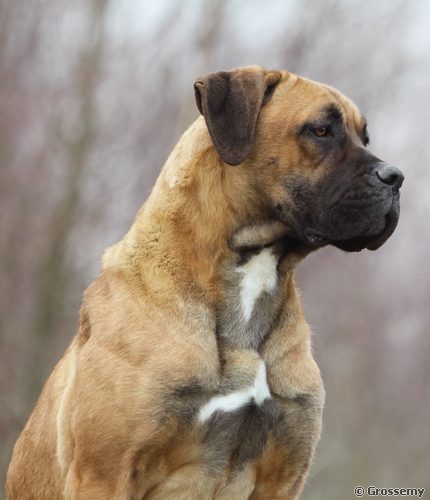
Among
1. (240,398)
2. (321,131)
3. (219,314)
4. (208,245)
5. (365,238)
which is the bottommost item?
(240,398)

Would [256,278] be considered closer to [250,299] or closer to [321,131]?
[250,299]

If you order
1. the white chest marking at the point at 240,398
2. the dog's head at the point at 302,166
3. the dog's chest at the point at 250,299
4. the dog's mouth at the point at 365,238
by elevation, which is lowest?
the white chest marking at the point at 240,398

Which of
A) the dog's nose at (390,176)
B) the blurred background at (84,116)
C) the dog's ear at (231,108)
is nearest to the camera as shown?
Result: the dog's ear at (231,108)

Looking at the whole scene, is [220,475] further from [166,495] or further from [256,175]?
[256,175]

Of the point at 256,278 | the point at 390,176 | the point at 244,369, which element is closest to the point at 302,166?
the point at 390,176

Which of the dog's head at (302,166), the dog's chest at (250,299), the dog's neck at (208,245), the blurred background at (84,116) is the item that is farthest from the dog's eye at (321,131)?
the blurred background at (84,116)

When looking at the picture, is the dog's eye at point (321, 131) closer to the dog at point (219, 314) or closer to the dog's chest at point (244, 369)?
the dog at point (219, 314)

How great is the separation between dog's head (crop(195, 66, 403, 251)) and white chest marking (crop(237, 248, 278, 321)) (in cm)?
20

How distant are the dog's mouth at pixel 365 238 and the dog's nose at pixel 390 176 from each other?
0.37 feet

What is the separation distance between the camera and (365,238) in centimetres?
363

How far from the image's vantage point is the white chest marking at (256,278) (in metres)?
3.53

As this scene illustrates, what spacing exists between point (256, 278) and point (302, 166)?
1.82 ft

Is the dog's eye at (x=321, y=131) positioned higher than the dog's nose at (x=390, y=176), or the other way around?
the dog's eye at (x=321, y=131)

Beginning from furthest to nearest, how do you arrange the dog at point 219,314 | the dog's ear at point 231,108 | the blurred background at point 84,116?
the blurred background at point 84,116, the dog's ear at point 231,108, the dog at point 219,314
